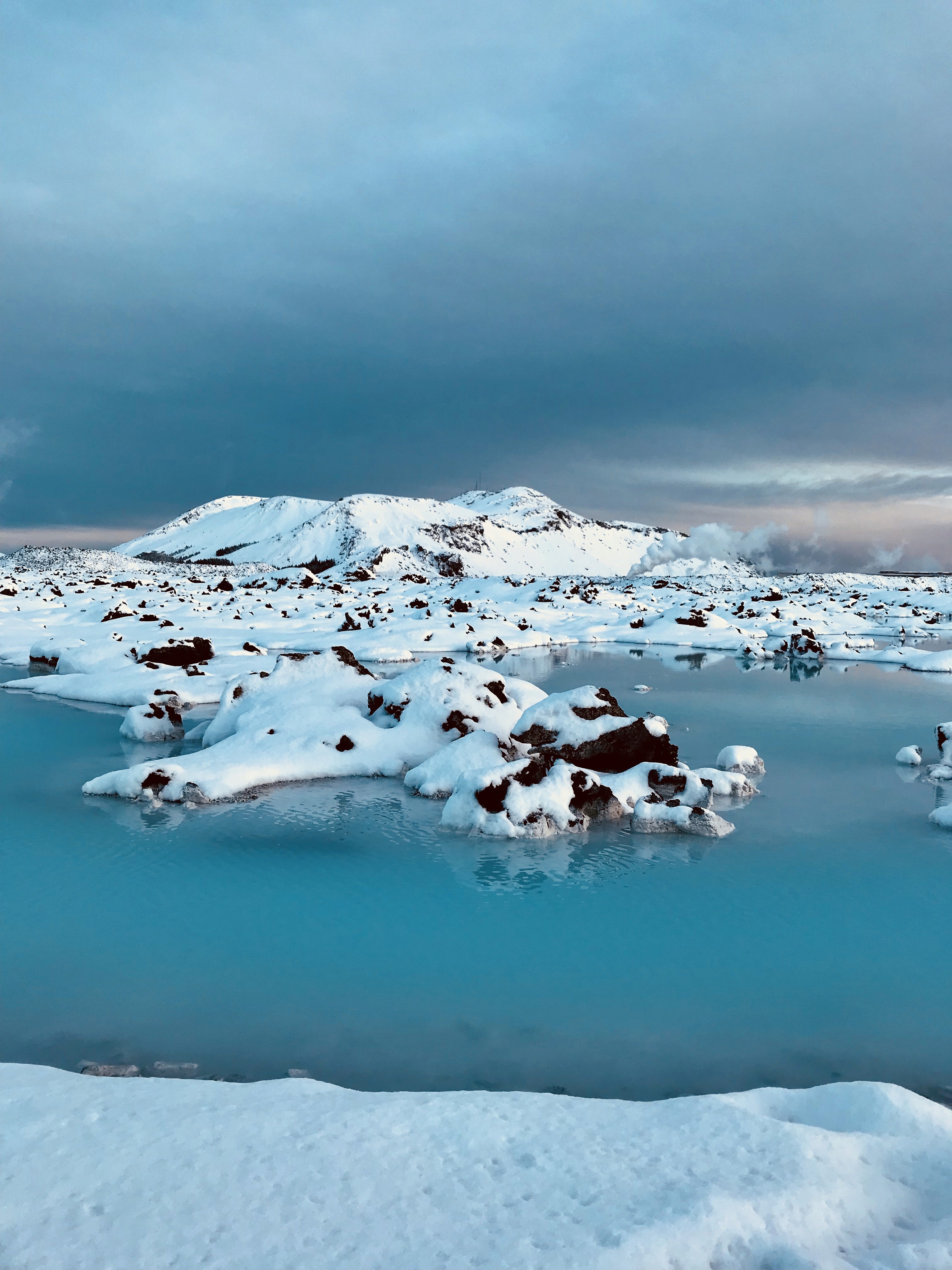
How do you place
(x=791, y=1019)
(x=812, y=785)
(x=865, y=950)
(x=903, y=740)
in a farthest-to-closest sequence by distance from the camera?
(x=903, y=740) < (x=812, y=785) < (x=865, y=950) < (x=791, y=1019)

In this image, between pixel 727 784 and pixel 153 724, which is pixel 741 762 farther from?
pixel 153 724

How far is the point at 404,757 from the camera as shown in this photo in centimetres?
1772

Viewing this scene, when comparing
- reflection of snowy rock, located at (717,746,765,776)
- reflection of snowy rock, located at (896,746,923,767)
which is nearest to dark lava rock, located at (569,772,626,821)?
reflection of snowy rock, located at (717,746,765,776)

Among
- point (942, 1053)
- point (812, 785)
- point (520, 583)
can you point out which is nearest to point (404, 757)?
point (812, 785)

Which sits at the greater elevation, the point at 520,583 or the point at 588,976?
the point at 520,583

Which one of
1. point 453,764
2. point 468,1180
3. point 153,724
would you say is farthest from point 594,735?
point 468,1180

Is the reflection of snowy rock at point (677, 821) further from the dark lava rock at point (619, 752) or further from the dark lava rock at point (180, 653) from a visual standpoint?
the dark lava rock at point (180, 653)

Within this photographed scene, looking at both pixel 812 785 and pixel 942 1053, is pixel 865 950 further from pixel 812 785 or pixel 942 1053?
pixel 812 785

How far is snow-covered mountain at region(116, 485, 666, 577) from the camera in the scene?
428 ft

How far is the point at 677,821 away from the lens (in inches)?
544

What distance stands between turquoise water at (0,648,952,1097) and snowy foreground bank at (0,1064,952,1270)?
3.88 ft

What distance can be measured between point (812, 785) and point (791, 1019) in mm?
9430

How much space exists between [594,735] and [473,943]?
7.12 metres

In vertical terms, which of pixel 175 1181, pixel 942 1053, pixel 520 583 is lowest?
pixel 942 1053
